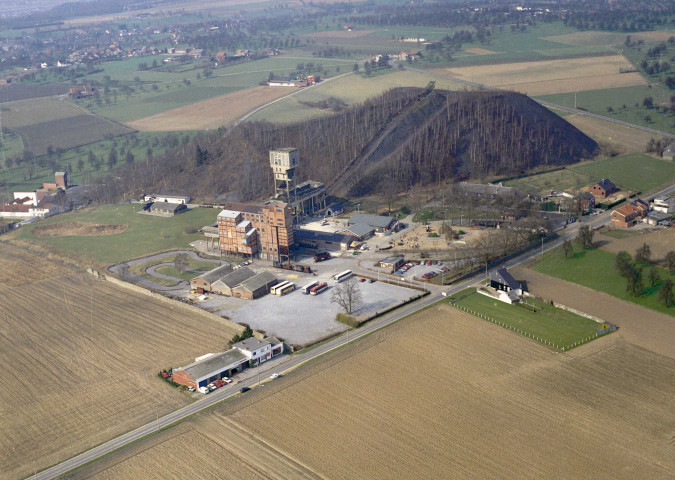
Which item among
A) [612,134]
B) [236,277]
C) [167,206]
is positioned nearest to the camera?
[236,277]

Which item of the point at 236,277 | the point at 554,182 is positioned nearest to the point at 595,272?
the point at 554,182

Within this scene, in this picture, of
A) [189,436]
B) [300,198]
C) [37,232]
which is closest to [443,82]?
[300,198]

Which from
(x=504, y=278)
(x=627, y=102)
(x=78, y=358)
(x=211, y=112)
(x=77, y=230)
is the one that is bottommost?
(x=77, y=230)

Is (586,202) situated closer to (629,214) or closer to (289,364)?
(629,214)

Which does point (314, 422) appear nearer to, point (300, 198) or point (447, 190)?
point (300, 198)

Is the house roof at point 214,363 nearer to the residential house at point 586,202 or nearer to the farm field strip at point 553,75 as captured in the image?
the residential house at point 586,202
